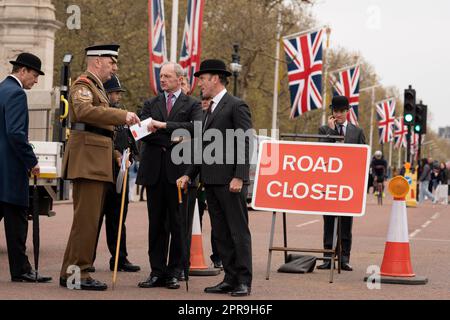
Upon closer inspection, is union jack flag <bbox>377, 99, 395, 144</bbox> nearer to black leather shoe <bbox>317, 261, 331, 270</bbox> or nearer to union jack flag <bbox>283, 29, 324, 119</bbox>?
union jack flag <bbox>283, 29, 324, 119</bbox>

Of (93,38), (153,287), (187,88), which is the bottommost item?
(153,287)

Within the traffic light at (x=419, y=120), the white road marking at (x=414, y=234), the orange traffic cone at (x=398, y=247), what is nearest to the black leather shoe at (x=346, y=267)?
the orange traffic cone at (x=398, y=247)

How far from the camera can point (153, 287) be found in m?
11.1

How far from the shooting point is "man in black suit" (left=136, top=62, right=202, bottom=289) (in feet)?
36.8

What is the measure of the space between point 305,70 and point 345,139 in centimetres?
2762

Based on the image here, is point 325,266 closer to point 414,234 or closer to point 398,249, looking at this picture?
point 398,249

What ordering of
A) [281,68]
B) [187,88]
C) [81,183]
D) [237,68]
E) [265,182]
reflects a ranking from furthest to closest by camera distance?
[281,68] → [237,68] → [265,182] → [187,88] → [81,183]

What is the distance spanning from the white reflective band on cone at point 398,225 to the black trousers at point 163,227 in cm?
254

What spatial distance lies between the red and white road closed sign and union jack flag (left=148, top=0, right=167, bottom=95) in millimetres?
13818

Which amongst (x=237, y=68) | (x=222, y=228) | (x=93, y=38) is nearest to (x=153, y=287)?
(x=222, y=228)

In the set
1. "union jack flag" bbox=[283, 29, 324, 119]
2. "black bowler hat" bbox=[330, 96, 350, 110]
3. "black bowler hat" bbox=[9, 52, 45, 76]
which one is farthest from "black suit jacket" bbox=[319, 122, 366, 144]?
"union jack flag" bbox=[283, 29, 324, 119]

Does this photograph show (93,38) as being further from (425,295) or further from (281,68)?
(425,295)

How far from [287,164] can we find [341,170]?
2.06 feet

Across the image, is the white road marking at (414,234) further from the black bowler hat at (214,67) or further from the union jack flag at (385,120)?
the union jack flag at (385,120)
